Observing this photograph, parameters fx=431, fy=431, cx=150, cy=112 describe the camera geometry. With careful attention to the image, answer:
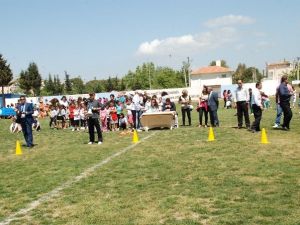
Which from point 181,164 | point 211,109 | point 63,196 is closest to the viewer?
point 63,196

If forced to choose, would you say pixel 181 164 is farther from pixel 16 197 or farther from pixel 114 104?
pixel 114 104

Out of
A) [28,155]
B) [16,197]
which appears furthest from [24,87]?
[16,197]

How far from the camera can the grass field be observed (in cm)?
617

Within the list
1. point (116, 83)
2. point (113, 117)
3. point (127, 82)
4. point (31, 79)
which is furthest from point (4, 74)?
point (113, 117)

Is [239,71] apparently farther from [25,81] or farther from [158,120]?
[158,120]

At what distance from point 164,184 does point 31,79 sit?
296ft

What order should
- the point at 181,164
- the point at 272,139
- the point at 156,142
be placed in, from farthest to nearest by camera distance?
the point at 156,142 → the point at 272,139 → the point at 181,164

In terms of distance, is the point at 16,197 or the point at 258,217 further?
the point at 16,197

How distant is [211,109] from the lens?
61.2 ft

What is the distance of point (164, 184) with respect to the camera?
8148 mm

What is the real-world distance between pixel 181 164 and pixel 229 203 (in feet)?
11.9

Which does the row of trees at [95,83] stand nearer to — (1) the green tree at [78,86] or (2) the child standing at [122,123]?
(1) the green tree at [78,86]

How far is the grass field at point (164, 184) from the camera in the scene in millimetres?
6172

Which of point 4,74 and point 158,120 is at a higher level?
point 4,74
